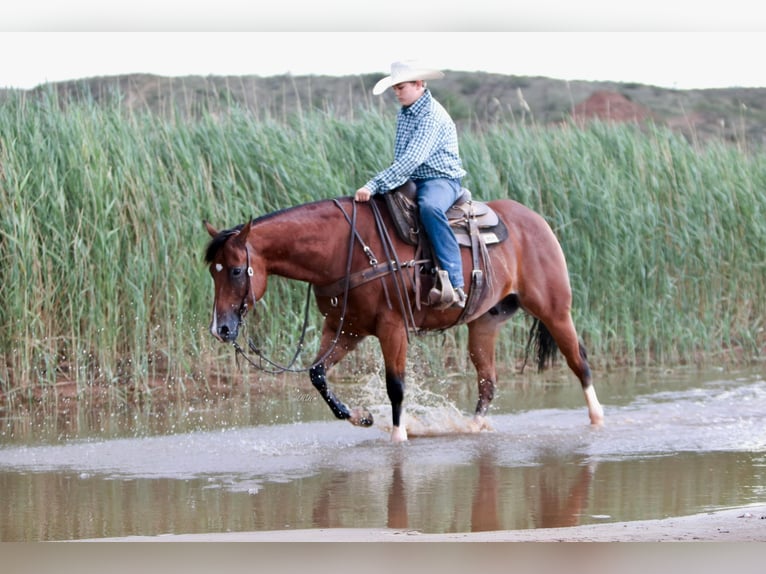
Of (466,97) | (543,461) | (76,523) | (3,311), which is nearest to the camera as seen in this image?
(76,523)

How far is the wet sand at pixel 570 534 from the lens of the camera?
462 centimetres

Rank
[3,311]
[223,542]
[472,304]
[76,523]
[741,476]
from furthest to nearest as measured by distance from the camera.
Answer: [3,311], [472,304], [741,476], [76,523], [223,542]

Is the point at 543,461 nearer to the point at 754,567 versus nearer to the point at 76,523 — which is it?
the point at 754,567

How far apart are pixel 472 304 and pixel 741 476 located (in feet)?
6.32

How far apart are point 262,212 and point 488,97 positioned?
20.7ft

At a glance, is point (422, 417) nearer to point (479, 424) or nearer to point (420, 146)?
point (479, 424)

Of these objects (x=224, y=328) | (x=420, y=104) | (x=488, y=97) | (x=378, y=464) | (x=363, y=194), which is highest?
(x=488, y=97)

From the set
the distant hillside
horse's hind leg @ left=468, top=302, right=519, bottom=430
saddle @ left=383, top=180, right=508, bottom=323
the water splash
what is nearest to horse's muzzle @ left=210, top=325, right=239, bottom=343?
saddle @ left=383, top=180, right=508, bottom=323

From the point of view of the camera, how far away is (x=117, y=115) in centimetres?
877

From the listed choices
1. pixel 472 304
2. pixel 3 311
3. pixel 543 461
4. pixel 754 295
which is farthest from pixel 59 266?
pixel 754 295

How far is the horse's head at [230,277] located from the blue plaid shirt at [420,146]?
2.76 ft

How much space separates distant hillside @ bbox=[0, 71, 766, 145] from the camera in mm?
9602

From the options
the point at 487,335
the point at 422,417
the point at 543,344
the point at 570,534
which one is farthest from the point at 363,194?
the point at 570,534

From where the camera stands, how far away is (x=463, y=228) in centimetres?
707
